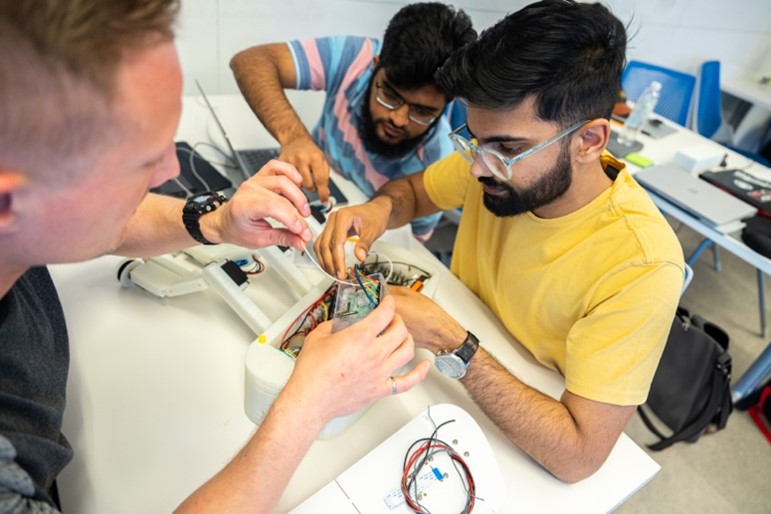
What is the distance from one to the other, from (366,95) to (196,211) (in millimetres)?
942

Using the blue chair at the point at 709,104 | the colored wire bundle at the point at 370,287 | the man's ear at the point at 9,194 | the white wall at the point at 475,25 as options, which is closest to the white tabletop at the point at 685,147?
the white wall at the point at 475,25

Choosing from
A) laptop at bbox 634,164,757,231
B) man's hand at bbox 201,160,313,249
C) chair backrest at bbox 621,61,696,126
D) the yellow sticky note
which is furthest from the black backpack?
chair backrest at bbox 621,61,696,126

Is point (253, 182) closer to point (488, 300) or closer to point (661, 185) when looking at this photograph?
point (488, 300)

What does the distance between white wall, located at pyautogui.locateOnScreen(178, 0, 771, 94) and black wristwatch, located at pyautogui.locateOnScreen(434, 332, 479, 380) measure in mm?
954

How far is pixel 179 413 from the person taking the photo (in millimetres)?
965

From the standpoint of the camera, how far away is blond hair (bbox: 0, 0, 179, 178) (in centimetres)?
42

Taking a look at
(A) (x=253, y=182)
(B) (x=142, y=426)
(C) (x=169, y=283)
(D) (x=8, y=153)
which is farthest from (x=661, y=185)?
(D) (x=8, y=153)

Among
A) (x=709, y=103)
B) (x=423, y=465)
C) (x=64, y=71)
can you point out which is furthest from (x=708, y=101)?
(x=64, y=71)

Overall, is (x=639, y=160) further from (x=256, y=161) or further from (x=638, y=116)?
(x=256, y=161)

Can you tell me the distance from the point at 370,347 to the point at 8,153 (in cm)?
55

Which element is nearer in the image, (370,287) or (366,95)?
(370,287)

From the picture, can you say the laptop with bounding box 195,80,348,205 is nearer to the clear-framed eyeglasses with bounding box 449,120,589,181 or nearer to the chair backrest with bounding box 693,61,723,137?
the clear-framed eyeglasses with bounding box 449,120,589,181

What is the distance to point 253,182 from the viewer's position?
106cm

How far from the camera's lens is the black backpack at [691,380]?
1597mm
